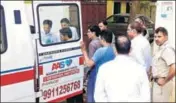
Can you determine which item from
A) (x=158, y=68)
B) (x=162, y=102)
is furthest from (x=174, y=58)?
(x=162, y=102)

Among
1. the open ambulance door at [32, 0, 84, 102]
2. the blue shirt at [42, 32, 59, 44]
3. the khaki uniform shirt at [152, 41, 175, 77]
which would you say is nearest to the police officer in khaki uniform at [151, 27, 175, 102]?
the khaki uniform shirt at [152, 41, 175, 77]

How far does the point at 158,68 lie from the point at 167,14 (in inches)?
39.4

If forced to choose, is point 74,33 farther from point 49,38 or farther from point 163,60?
point 163,60

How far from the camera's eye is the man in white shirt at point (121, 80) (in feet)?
12.9

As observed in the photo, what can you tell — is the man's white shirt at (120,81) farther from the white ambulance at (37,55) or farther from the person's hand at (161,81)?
the white ambulance at (37,55)

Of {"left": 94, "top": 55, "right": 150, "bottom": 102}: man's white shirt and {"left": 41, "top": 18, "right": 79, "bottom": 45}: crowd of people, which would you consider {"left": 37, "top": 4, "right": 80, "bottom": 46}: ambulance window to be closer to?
{"left": 41, "top": 18, "right": 79, "bottom": 45}: crowd of people

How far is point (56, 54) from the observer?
20.0 feet

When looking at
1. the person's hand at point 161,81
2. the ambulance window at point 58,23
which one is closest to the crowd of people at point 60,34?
the ambulance window at point 58,23

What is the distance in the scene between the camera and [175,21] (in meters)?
5.86

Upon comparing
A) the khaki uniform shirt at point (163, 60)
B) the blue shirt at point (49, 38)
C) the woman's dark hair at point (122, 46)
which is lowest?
the khaki uniform shirt at point (163, 60)

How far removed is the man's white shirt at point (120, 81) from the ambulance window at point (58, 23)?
83.8 inches

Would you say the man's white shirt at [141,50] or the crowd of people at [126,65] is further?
the man's white shirt at [141,50]

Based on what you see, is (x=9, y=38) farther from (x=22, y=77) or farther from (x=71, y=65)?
(x=71, y=65)

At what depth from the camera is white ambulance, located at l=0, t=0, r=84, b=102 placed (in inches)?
205
